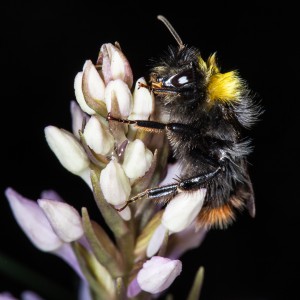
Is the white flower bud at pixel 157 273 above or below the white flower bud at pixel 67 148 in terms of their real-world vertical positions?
below

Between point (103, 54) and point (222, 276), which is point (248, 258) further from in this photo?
point (103, 54)

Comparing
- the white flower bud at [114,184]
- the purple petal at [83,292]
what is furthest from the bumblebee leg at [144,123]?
the purple petal at [83,292]

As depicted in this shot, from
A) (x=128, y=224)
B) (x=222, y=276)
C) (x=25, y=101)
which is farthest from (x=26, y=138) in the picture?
(x=128, y=224)

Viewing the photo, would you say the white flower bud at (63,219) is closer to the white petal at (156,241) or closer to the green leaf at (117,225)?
the green leaf at (117,225)

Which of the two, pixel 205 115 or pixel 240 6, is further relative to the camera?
pixel 240 6

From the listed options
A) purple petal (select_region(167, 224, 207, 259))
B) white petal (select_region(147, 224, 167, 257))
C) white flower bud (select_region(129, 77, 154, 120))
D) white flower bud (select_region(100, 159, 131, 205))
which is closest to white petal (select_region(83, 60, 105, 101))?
white flower bud (select_region(129, 77, 154, 120))
